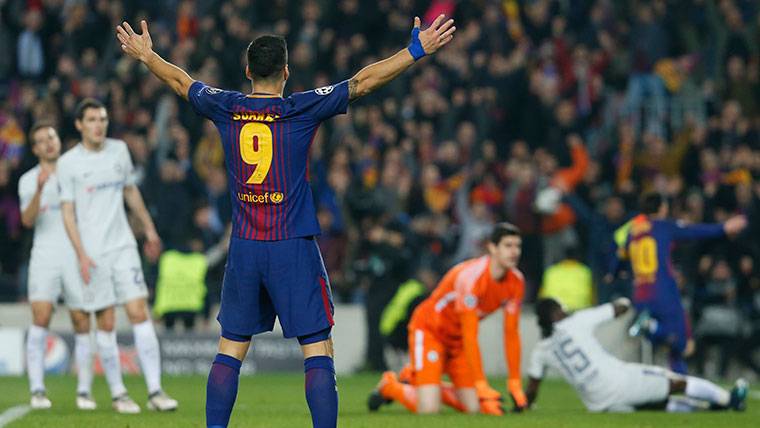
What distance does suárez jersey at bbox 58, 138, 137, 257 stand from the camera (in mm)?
12820

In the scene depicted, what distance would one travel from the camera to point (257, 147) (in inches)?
338

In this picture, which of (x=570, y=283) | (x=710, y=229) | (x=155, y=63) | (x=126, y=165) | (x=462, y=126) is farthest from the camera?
(x=462, y=126)

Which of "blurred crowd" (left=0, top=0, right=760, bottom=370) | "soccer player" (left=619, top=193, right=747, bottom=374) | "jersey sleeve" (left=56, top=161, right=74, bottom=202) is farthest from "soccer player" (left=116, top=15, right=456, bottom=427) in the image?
"blurred crowd" (left=0, top=0, right=760, bottom=370)

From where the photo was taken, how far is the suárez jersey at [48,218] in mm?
13484

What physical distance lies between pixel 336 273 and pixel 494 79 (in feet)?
12.4

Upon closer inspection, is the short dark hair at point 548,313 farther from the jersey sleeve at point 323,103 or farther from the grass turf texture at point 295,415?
the jersey sleeve at point 323,103

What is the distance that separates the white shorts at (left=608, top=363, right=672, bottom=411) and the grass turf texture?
0.17 m

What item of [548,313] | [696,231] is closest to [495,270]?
[548,313]

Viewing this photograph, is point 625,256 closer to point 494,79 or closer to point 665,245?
point 665,245

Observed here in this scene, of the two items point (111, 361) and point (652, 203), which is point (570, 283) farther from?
point (111, 361)

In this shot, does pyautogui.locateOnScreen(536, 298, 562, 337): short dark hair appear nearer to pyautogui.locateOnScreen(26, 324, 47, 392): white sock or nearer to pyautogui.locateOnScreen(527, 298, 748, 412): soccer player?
pyautogui.locateOnScreen(527, 298, 748, 412): soccer player

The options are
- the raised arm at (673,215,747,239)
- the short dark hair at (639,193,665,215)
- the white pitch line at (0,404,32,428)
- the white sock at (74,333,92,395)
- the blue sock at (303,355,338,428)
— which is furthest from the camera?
the short dark hair at (639,193,665,215)

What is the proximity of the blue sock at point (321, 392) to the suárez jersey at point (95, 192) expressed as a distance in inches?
184

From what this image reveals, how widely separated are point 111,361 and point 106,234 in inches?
40.5
